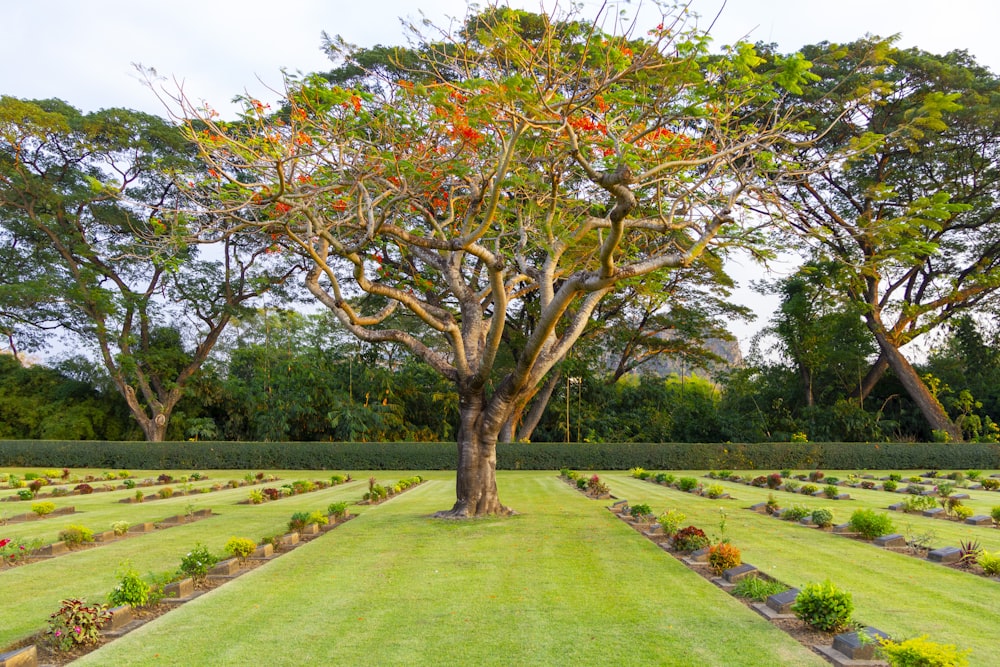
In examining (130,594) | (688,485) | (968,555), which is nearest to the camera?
(130,594)

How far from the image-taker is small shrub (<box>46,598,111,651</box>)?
4668 mm

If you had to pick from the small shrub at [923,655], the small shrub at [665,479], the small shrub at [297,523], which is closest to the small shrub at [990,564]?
the small shrub at [923,655]

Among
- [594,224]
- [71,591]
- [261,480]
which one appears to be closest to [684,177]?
[594,224]

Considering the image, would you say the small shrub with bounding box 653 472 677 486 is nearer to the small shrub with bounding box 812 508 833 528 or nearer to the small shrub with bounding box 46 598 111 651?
the small shrub with bounding box 812 508 833 528

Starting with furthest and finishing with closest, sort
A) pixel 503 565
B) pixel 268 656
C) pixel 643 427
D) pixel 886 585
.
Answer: pixel 643 427 < pixel 503 565 < pixel 886 585 < pixel 268 656

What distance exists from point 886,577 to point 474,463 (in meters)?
5.80

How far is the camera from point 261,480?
1997 centimetres

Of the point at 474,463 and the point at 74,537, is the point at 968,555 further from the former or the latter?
the point at 74,537

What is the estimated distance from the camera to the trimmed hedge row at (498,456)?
2448 cm

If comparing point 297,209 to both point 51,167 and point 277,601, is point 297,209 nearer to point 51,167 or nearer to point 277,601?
point 277,601

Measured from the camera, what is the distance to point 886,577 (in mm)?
6656

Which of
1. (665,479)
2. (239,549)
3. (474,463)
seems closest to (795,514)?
(474,463)

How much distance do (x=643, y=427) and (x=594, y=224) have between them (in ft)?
72.2

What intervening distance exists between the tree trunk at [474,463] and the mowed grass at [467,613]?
1.93 meters
